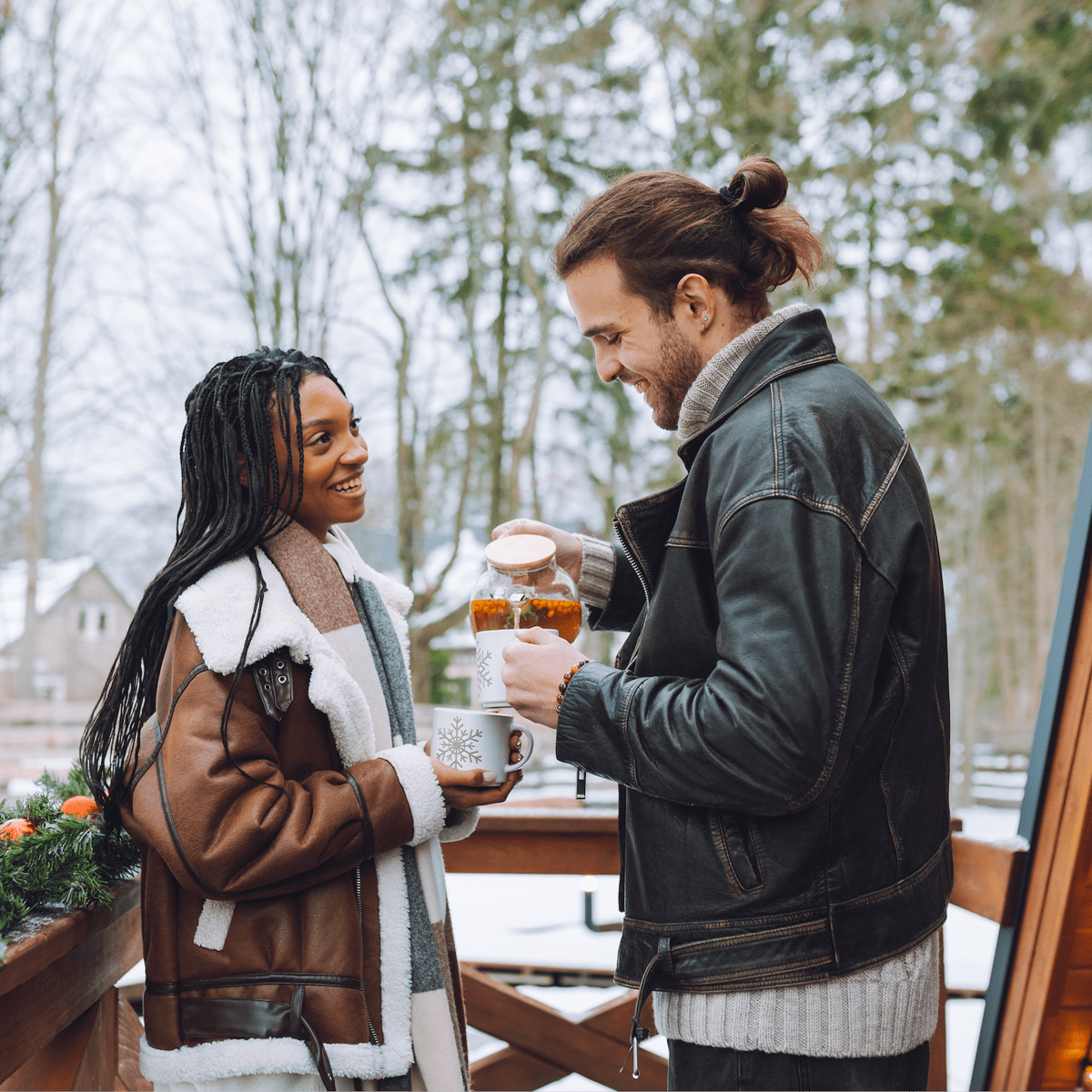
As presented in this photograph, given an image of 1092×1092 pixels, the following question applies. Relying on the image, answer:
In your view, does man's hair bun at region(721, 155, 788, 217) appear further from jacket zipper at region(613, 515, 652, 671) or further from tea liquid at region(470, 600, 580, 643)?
tea liquid at region(470, 600, 580, 643)

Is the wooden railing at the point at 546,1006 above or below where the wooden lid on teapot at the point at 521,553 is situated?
below

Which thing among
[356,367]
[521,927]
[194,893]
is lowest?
[521,927]

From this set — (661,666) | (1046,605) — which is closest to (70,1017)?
(661,666)

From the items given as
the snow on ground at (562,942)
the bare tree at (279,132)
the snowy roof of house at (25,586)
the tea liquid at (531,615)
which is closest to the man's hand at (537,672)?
the tea liquid at (531,615)

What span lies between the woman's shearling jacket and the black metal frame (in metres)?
1.00

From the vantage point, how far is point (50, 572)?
227 inches

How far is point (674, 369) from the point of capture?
1.08 meters

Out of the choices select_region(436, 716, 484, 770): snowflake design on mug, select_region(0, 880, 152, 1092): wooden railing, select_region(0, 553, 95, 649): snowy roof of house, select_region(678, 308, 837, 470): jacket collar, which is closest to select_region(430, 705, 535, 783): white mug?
select_region(436, 716, 484, 770): snowflake design on mug

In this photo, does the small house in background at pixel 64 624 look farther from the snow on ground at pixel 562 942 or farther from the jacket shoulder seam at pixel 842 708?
the jacket shoulder seam at pixel 842 708

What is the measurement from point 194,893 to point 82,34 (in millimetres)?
5971

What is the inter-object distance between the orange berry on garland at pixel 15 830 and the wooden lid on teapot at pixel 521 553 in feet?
2.16

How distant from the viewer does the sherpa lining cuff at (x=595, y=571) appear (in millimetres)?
1389

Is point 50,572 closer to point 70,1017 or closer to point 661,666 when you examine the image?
point 70,1017

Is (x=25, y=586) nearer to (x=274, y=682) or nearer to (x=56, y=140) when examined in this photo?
(x=56, y=140)
